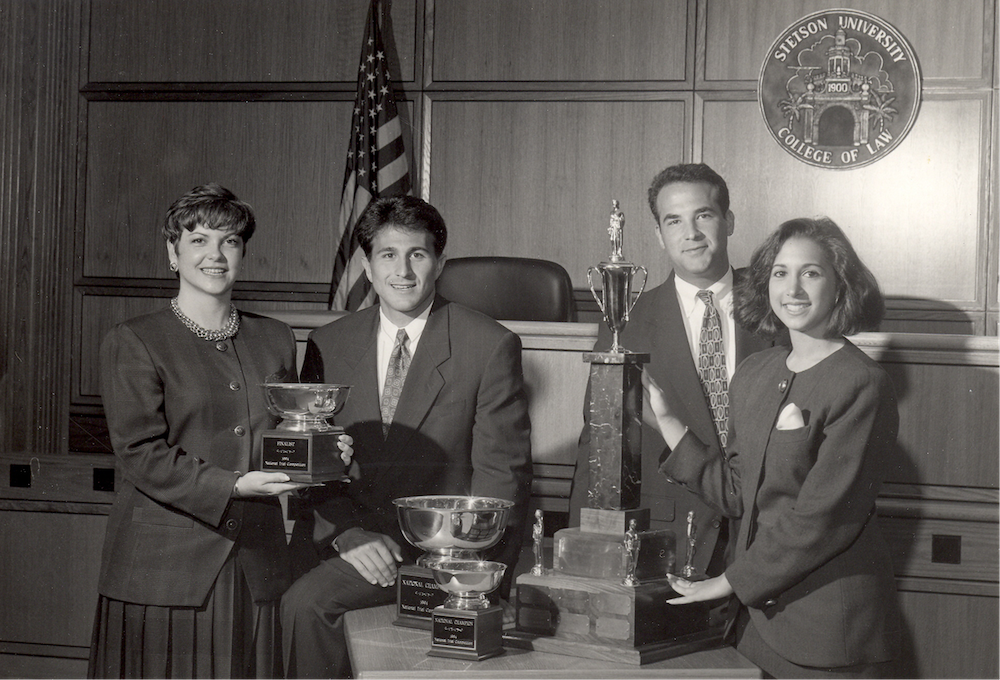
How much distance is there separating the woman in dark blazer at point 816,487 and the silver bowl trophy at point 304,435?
29.7 inches

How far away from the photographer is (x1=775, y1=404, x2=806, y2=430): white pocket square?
7.13 feet

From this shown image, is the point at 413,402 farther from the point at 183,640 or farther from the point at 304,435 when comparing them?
the point at 183,640

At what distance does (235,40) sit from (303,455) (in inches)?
171

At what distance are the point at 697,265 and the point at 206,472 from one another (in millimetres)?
1460

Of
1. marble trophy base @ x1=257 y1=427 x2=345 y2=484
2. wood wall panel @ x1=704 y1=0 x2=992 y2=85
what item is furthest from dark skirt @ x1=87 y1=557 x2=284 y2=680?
wood wall panel @ x1=704 y1=0 x2=992 y2=85

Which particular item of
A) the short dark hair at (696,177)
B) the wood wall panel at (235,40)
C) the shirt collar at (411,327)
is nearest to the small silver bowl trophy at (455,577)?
the shirt collar at (411,327)

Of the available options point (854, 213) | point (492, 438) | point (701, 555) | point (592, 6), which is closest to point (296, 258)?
point (592, 6)

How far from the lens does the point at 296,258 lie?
603 cm

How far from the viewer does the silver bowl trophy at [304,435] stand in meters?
2.39

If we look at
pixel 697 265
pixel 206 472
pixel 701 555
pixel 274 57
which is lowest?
pixel 701 555

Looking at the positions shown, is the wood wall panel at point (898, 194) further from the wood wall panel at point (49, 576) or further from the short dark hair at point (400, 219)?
the wood wall panel at point (49, 576)

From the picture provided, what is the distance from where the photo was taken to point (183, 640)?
8.68ft

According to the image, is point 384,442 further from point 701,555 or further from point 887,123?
point 887,123

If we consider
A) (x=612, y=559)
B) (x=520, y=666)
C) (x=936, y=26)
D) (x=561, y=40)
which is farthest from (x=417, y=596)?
(x=936, y=26)
